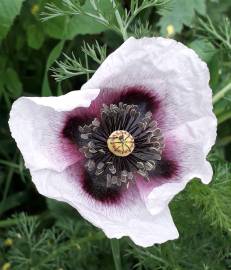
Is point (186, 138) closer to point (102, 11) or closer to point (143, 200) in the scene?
point (143, 200)

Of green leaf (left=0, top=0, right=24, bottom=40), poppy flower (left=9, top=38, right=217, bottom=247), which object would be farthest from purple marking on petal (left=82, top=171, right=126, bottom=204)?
green leaf (left=0, top=0, right=24, bottom=40)

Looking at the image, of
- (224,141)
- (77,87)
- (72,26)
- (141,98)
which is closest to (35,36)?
(72,26)

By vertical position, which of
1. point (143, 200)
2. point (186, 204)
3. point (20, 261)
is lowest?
point (20, 261)

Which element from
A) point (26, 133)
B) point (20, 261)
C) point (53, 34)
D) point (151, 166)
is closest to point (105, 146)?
point (151, 166)

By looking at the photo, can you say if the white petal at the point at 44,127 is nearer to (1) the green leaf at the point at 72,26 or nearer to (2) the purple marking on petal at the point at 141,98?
(2) the purple marking on petal at the point at 141,98

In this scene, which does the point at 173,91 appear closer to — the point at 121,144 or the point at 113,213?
the point at 121,144

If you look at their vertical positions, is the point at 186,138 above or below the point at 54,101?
below
